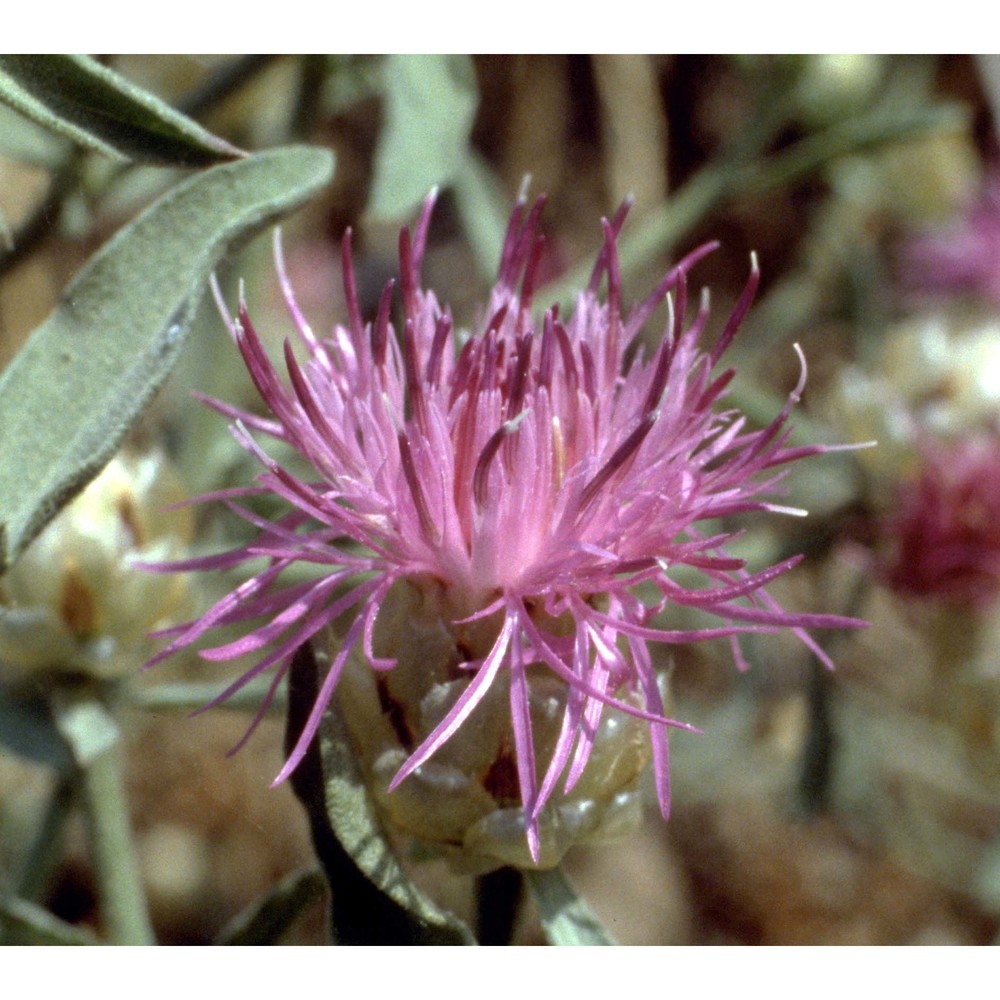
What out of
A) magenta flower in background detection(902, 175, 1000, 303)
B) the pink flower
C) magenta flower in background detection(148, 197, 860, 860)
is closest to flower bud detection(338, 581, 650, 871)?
magenta flower in background detection(148, 197, 860, 860)

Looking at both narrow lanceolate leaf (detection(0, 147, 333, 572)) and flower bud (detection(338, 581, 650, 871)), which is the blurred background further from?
narrow lanceolate leaf (detection(0, 147, 333, 572))

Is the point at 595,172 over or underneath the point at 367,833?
over

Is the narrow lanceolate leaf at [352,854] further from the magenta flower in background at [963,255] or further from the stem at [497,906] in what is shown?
the magenta flower in background at [963,255]

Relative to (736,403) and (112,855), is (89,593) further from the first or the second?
(736,403)

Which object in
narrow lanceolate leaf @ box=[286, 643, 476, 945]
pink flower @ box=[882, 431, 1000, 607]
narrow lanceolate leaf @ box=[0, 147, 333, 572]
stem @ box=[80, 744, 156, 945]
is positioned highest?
narrow lanceolate leaf @ box=[0, 147, 333, 572]

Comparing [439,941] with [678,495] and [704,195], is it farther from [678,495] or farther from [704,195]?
[704,195]
